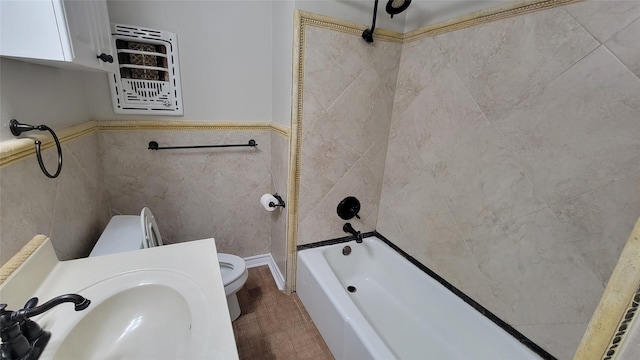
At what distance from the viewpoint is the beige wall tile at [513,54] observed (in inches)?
36.2

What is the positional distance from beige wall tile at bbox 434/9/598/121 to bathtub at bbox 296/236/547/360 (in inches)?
40.4

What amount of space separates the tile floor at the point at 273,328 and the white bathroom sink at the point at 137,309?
84cm

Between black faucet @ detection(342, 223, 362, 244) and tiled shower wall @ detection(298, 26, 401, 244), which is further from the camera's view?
black faucet @ detection(342, 223, 362, 244)

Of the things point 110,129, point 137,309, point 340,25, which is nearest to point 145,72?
point 110,129

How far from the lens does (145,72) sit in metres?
1.48

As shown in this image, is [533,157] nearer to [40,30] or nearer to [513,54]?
[513,54]

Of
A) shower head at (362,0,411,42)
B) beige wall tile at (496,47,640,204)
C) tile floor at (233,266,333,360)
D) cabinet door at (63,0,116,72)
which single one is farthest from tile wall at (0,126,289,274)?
beige wall tile at (496,47,640,204)

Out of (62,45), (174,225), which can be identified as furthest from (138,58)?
(174,225)

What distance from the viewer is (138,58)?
1.45 meters

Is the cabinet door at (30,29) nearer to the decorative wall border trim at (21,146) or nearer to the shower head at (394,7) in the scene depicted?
the decorative wall border trim at (21,146)

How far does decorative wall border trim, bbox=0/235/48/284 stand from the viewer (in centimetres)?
66

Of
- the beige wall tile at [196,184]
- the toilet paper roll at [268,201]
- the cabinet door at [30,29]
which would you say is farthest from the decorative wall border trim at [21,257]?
the toilet paper roll at [268,201]

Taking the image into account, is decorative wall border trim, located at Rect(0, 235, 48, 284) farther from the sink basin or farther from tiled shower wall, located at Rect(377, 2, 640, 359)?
tiled shower wall, located at Rect(377, 2, 640, 359)

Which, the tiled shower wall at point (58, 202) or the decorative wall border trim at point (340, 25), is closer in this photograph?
the tiled shower wall at point (58, 202)
